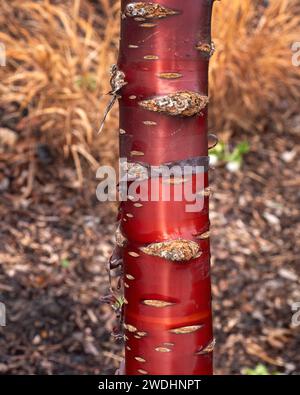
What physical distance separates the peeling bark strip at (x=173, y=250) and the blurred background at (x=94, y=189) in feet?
5.21

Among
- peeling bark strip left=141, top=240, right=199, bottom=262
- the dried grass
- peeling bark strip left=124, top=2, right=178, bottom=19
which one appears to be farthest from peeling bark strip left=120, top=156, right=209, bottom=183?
the dried grass

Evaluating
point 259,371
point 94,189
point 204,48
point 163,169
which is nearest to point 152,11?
point 204,48

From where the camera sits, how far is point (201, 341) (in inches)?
42.1

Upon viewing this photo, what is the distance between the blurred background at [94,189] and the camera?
2637 millimetres

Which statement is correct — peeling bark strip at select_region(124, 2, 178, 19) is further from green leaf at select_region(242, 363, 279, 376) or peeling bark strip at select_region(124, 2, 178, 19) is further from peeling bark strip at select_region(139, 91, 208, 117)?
green leaf at select_region(242, 363, 279, 376)

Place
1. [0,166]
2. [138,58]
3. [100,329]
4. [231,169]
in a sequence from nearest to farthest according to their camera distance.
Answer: [138,58], [100,329], [0,166], [231,169]

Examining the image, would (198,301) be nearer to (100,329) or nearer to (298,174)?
(100,329)

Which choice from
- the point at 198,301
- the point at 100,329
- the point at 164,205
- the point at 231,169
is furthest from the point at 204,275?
the point at 231,169

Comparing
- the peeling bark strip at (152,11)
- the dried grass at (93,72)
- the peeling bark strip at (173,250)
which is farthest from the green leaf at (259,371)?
the peeling bark strip at (152,11)

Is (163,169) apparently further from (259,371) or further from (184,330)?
(259,371)

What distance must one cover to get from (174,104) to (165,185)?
120 mm

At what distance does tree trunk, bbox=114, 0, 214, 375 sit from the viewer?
35.9 inches

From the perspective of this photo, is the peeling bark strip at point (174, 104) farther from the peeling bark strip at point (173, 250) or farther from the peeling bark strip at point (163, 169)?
the peeling bark strip at point (173, 250)

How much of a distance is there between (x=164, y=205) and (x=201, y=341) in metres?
0.26
